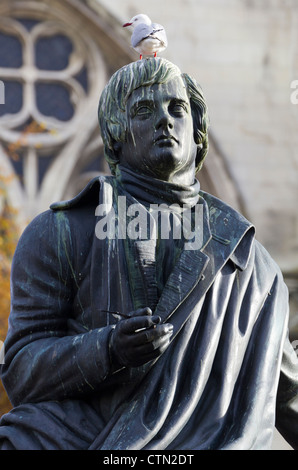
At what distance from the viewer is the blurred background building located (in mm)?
16141

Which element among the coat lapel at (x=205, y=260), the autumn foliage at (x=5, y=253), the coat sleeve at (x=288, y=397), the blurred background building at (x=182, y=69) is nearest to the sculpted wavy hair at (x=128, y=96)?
the coat lapel at (x=205, y=260)

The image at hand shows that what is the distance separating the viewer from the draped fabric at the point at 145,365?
14.3ft

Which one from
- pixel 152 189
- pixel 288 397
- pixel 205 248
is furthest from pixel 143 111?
pixel 288 397

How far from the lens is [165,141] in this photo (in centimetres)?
462

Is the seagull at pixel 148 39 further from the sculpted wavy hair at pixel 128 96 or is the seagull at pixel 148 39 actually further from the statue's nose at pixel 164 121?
the statue's nose at pixel 164 121

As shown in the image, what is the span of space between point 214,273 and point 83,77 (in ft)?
40.2

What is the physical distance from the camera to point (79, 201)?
4.66 meters

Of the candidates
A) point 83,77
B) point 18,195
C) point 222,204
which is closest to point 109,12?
point 83,77

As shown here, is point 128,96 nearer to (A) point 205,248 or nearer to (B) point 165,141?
(B) point 165,141

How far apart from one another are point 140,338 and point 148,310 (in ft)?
0.24

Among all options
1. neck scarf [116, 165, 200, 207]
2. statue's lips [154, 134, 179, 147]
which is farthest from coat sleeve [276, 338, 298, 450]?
statue's lips [154, 134, 179, 147]

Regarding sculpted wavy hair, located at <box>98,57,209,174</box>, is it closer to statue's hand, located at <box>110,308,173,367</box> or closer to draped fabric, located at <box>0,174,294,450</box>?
draped fabric, located at <box>0,174,294,450</box>

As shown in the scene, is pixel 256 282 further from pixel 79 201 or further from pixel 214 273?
pixel 79 201

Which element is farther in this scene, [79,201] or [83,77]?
[83,77]
